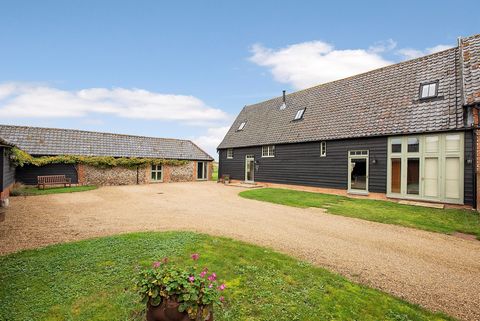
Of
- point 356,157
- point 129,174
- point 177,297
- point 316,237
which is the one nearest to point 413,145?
point 356,157

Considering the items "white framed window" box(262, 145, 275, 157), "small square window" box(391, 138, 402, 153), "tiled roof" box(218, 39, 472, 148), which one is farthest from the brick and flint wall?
"small square window" box(391, 138, 402, 153)

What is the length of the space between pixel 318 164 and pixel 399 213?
282 inches

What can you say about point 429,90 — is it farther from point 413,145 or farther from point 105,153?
point 105,153

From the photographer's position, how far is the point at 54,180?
20.0m

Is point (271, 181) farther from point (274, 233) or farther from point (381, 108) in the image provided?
point (274, 233)

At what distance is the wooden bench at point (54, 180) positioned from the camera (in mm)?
19122

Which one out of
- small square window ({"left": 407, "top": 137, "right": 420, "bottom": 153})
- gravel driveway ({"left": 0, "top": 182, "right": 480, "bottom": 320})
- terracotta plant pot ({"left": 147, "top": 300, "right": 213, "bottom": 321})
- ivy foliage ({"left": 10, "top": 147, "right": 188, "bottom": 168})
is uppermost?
small square window ({"left": 407, "top": 137, "right": 420, "bottom": 153})

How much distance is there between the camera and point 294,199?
48.3 ft

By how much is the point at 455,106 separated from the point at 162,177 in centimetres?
2394

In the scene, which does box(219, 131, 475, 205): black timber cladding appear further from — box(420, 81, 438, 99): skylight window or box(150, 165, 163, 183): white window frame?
box(150, 165, 163, 183): white window frame

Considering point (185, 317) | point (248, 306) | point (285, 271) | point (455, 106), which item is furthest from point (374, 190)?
point (185, 317)

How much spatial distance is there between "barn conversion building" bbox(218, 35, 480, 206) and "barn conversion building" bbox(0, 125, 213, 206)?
400 inches

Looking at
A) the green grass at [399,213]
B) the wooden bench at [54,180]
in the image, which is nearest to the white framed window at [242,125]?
the green grass at [399,213]

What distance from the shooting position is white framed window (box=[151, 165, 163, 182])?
86.3ft
